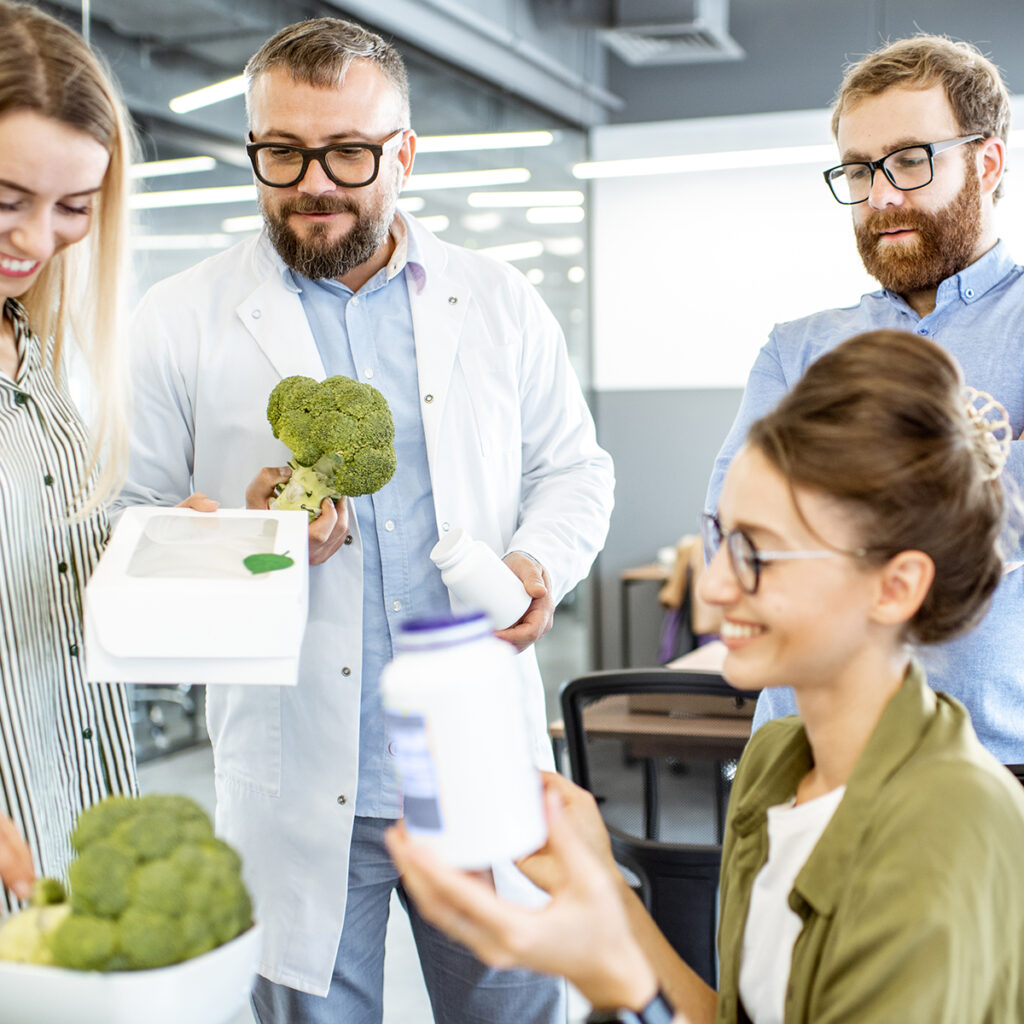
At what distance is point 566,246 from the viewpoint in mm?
6367

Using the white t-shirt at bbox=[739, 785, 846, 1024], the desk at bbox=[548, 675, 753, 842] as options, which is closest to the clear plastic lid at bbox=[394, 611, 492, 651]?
the white t-shirt at bbox=[739, 785, 846, 1024]

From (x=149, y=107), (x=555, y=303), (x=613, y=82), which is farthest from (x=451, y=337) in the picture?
(x=613, y=82)

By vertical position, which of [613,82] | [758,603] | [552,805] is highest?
[613,82]

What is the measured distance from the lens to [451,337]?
6.17 ft

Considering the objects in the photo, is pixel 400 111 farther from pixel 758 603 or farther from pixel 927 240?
pixel 758 603

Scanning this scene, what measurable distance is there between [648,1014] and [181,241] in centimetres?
322

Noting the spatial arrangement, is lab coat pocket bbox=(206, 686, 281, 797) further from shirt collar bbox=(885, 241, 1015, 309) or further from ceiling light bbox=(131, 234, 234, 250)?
ceiling light bbox=(131, 234, 234, 250)

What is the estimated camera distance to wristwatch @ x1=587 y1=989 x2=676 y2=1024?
970 mm

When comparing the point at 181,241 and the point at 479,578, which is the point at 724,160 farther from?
the point at 479,578

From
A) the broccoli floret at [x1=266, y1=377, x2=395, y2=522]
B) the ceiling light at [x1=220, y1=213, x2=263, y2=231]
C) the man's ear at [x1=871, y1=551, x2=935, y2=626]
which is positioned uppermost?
the ceiling light at [x1=220, y1=213, x2=263, y2=231]

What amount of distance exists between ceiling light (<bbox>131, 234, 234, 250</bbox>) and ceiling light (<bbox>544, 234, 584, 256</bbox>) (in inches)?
102

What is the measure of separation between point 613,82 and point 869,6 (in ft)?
4.80

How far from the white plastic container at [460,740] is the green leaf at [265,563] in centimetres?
36

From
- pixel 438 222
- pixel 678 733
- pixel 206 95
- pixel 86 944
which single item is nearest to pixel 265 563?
pixel 86 944
